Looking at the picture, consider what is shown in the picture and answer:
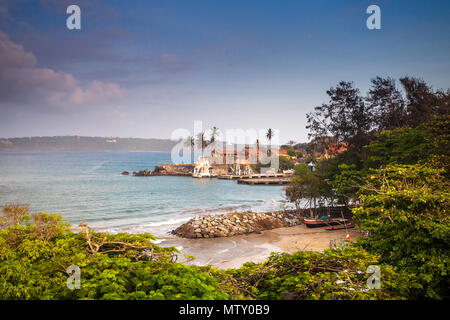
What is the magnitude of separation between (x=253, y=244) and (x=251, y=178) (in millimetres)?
50840

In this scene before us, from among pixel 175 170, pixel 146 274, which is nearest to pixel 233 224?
pixel 146 274

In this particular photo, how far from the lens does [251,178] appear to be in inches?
2734

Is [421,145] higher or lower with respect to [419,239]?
higher

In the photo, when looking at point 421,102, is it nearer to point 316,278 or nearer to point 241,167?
point 316,278

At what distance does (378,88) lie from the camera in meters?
22.6

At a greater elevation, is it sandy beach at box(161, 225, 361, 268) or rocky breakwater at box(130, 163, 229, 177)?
rocky breakwater at box(130, 163, 229, 177)

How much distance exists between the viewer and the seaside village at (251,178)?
21641 mm

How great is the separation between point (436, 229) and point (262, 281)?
3553mm

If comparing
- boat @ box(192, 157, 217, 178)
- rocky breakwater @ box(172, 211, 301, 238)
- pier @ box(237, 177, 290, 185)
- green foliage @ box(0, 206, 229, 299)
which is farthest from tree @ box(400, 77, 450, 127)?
boat @ box(192, 157, 217, 178)

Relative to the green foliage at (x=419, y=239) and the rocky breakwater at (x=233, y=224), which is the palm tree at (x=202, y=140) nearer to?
the rocky breakwater at (x=233, y=224)

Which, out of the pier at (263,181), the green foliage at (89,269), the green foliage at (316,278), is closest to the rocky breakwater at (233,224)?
the green foliage at (89,269)

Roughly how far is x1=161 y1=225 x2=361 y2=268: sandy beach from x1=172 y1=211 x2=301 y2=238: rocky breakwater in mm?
720

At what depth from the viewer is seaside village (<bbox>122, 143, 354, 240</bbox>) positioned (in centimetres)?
2164

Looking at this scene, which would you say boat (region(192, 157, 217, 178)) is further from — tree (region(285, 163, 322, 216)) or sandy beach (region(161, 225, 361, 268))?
sandy beach (region(161, 225, 361, 268))
